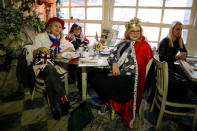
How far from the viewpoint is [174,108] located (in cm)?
148

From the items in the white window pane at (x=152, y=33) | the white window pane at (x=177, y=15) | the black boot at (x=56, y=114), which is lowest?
the black boot at (x=56, y=114)

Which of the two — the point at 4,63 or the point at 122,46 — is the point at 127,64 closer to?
the point at 122,46

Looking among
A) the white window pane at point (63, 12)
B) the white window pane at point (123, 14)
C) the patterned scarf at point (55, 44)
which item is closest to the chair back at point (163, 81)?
the patterned scarf at point (55, 44)

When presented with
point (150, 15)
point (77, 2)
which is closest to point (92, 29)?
point (77, 2)

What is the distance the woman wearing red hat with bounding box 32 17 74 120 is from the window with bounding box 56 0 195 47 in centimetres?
116

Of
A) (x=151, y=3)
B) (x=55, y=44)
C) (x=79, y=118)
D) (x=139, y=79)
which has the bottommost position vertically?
(x=79, y=118)

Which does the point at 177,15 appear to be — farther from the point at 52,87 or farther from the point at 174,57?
the point at 52,87

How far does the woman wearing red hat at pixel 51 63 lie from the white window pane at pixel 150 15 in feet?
5.22

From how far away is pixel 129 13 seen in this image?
2.79 m

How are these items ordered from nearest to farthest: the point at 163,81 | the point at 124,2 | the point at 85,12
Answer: the point at 163,81
the point at 124,2
the point at 85,12

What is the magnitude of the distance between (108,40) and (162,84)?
1503 millimetres

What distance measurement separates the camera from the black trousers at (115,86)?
1531mm

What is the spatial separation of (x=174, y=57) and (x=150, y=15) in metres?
1.05

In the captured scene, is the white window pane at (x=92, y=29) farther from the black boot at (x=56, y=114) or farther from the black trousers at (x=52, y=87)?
the black boot at (x=56, y=114)
